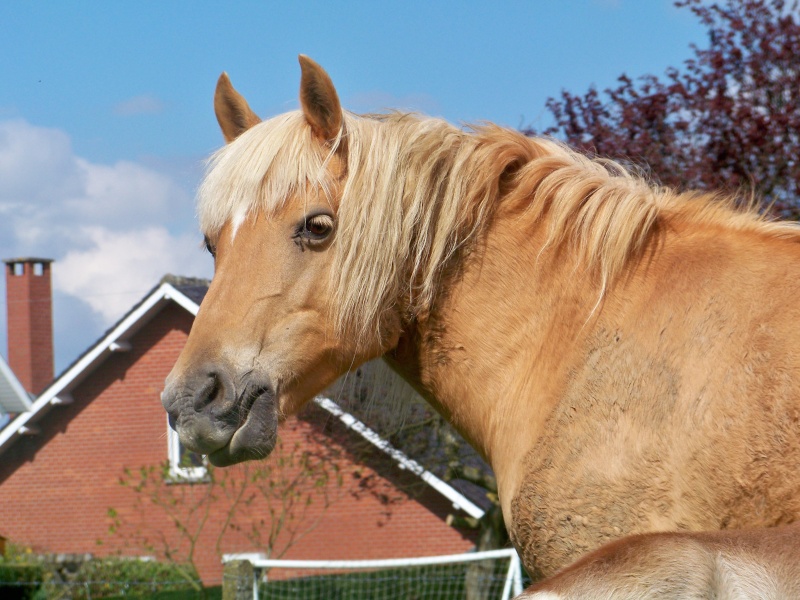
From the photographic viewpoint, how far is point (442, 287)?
2.85 meters

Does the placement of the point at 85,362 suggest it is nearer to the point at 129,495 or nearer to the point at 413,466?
the point at 129,495

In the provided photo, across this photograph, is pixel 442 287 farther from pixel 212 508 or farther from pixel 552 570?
pixel 212 508

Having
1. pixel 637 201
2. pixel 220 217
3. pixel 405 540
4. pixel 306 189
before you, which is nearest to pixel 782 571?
pixel 637 201

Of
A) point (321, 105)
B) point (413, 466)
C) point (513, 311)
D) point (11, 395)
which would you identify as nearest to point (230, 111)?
point (321, 105)

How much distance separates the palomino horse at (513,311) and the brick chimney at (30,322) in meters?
28.6

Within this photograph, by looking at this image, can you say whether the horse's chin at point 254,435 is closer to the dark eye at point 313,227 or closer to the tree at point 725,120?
the dark eye at point 313,227

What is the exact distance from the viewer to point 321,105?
2873 mm

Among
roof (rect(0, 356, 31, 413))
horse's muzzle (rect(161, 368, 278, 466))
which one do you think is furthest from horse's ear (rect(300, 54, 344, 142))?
roof (rect(0, 356, 31, 413))

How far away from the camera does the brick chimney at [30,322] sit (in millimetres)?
29484

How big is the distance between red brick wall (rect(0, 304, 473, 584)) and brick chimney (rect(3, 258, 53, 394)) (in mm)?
8030

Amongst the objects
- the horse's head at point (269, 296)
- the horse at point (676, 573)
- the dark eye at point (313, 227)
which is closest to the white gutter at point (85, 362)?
the horse's head at point (269, 296)

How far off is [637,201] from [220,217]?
126 cm

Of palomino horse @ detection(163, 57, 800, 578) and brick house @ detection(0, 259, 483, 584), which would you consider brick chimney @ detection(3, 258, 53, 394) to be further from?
palomino horse @ detection(163, 57, 800, 578)

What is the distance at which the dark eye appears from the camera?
9.03 ft
